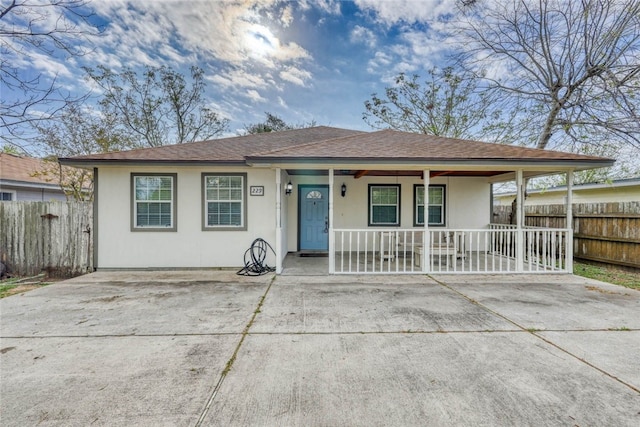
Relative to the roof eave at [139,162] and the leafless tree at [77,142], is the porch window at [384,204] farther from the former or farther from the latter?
the leafless tree at [77,142]

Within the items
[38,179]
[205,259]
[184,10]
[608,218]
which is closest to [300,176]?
[205,259]

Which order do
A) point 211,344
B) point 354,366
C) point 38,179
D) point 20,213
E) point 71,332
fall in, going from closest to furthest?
point 354,366, point 211,344, point 71,332, point 20,213, point 38,179

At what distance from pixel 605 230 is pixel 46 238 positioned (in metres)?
13.8

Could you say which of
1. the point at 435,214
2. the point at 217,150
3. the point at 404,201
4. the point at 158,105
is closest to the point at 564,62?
the point at 435,214

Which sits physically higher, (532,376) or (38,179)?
(38,179)

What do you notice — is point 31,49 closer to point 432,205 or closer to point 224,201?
point 224,201

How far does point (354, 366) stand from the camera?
2.65 metres

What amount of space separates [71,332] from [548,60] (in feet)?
44.7

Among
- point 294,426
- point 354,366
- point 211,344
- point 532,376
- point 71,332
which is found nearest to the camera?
point 294,426

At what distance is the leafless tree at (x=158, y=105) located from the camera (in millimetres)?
12805

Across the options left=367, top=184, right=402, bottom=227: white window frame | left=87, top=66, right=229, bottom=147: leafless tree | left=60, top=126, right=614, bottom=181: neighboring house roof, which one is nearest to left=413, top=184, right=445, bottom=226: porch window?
left=367, top=184, right=402, bottom=227: white window frame

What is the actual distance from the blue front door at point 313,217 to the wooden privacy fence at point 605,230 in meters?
6.96

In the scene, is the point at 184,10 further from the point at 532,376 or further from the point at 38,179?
the point at 532,376

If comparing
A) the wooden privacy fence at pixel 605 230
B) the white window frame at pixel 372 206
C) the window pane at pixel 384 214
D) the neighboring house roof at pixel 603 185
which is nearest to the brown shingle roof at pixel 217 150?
the white window frame at pixel 372 206
